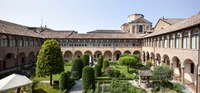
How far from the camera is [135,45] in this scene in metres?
42.1

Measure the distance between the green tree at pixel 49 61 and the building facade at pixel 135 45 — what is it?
8066 millimetres

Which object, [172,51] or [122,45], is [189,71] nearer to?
[172,51]

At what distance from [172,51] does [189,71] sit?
3285mm

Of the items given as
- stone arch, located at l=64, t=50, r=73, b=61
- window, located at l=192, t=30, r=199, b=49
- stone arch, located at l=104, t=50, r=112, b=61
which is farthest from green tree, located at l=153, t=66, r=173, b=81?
stone arch, located at l=64, t=50, r=73, b=61

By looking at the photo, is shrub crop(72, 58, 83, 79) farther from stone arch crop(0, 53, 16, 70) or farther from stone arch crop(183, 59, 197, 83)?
stone arch crop(183, 59, 197, 83)

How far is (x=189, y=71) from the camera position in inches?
797

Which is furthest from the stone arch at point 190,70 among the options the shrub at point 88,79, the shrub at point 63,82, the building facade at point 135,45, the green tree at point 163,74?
the shrub at point 63,82

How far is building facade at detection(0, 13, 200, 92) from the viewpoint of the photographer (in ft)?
58.4

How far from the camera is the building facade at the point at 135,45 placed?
58.4 ft

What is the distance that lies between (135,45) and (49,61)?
28656 millimetres

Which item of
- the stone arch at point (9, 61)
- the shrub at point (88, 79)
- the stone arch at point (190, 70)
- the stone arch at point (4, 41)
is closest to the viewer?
the shrub at point (88, 79)

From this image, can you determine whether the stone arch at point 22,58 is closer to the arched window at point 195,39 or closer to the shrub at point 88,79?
the shrub at point 88,79

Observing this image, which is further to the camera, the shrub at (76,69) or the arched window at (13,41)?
the arched window at (13,41)

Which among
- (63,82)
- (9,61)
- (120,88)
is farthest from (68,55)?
(120,88)
